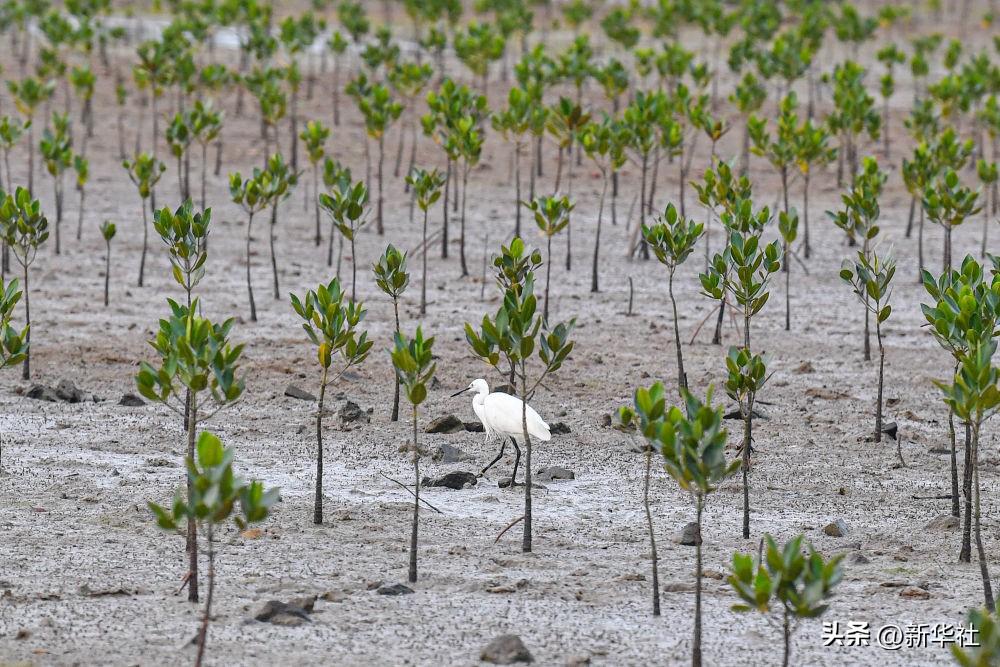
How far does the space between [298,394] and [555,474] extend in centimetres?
276

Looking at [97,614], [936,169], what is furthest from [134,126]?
[97,614]

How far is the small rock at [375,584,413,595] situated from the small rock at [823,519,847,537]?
272 cm

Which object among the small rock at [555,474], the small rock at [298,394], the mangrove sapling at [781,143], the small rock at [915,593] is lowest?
the small rock at [915,593]

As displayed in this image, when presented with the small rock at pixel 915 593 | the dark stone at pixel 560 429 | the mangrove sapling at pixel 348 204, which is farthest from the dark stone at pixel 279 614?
the mangrove sapling at pixel 348 204

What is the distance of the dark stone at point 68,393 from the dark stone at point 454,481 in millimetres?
3377

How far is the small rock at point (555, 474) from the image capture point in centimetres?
1023

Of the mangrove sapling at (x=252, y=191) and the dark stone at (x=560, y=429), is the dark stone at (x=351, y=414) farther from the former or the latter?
the mangrove sapling at (x=252, y=191)

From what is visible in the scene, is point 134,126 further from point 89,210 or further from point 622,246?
point 622,246

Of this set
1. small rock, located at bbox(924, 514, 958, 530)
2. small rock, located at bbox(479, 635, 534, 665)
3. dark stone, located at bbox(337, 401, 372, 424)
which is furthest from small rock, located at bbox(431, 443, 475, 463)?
small rock, located at bbox(479, 635, 534, 665)

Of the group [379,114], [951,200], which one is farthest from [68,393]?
[951,200]

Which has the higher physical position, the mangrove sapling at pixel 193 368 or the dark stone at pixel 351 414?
the mangrove sapling at pixel 193 368

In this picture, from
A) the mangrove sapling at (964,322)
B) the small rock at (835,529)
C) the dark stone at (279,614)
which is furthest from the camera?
the small rock at (835,529)

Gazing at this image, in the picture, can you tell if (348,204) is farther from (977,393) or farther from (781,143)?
(977,393)

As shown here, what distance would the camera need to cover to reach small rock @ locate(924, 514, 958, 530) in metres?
9.17
